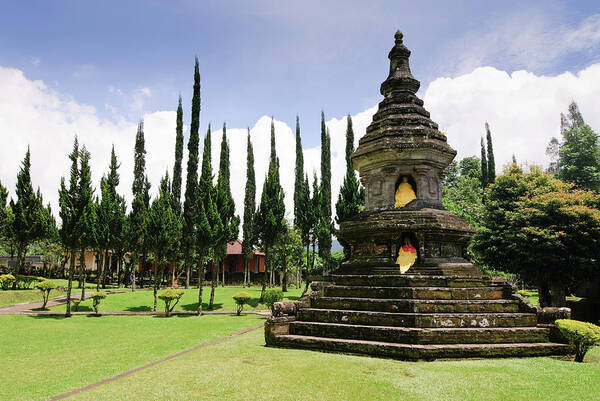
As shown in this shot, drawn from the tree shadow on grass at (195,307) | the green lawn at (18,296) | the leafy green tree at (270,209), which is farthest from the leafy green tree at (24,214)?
the leafy green tree at (270,209)

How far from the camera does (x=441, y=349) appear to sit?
25.6ft

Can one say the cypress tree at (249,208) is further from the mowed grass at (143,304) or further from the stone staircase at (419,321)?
the stone staircase at (419,321)

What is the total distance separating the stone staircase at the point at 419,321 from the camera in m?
8.09

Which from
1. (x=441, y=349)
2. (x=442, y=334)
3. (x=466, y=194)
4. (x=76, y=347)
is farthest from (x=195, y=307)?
(x=466, y=194)

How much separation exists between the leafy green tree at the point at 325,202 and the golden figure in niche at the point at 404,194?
2204cm

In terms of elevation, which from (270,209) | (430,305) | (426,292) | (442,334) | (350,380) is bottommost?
(350,380)

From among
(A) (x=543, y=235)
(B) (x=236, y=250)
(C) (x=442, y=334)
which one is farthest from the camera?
(B) (x=236, y=250)

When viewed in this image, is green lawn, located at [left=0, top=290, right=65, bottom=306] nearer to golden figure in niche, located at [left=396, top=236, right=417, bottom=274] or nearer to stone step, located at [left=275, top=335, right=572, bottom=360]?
stone step, located at [left=275, top=335, right=572, bottom=360]

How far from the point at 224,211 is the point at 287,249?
11.7 m

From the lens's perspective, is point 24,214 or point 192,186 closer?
point 24,214

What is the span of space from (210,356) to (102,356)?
9.88 feet

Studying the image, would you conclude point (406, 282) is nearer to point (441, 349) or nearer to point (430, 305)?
point (430, 305)

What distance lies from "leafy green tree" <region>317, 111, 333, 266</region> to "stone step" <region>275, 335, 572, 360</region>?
Result: 2613 centimetres

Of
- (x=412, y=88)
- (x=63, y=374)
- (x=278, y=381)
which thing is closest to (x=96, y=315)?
(x=63, y=374)
